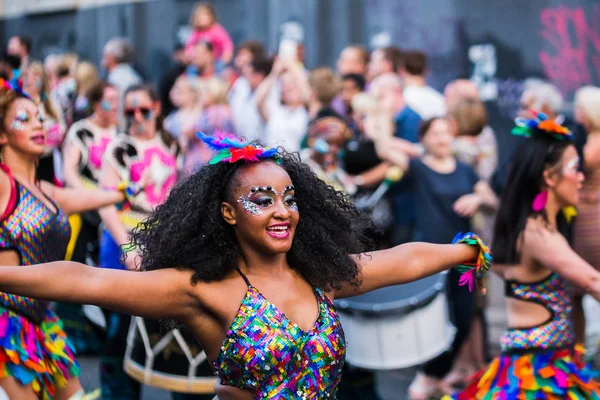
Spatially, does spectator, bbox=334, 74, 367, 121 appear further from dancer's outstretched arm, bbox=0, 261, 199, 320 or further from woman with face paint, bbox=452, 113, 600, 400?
dancer's outstretched arm, bbox=0, 261, 199, 320

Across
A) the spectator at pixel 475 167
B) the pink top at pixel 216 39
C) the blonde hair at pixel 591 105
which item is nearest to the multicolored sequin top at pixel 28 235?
the spectator at pixel 475 167

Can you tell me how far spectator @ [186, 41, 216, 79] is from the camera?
1039 centimetres

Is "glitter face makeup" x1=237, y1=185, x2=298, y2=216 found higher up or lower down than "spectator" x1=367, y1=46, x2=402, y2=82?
higher up

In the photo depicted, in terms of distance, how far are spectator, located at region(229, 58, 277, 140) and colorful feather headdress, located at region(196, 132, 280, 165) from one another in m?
5.55

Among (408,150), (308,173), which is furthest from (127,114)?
(308,173)

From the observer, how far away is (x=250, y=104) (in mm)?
9516

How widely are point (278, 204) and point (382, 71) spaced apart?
17.2 ft

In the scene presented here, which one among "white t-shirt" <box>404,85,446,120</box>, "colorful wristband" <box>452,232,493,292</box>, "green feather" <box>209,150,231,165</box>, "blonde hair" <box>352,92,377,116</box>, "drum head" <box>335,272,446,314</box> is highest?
"green feather" <box>209,150,231,165</box>

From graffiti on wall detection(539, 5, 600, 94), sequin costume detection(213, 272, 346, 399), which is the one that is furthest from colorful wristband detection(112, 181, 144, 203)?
graffiti on wall detection(539, 5, 600, 94)

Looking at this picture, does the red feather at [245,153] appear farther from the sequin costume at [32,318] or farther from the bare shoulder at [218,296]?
the sequin costume at [32,318]

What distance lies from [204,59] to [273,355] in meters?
7.23

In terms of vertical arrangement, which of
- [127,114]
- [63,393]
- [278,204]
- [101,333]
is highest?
[278,204]

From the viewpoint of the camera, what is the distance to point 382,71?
8672 millimetres

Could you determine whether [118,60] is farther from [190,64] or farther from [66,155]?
[66,155]
